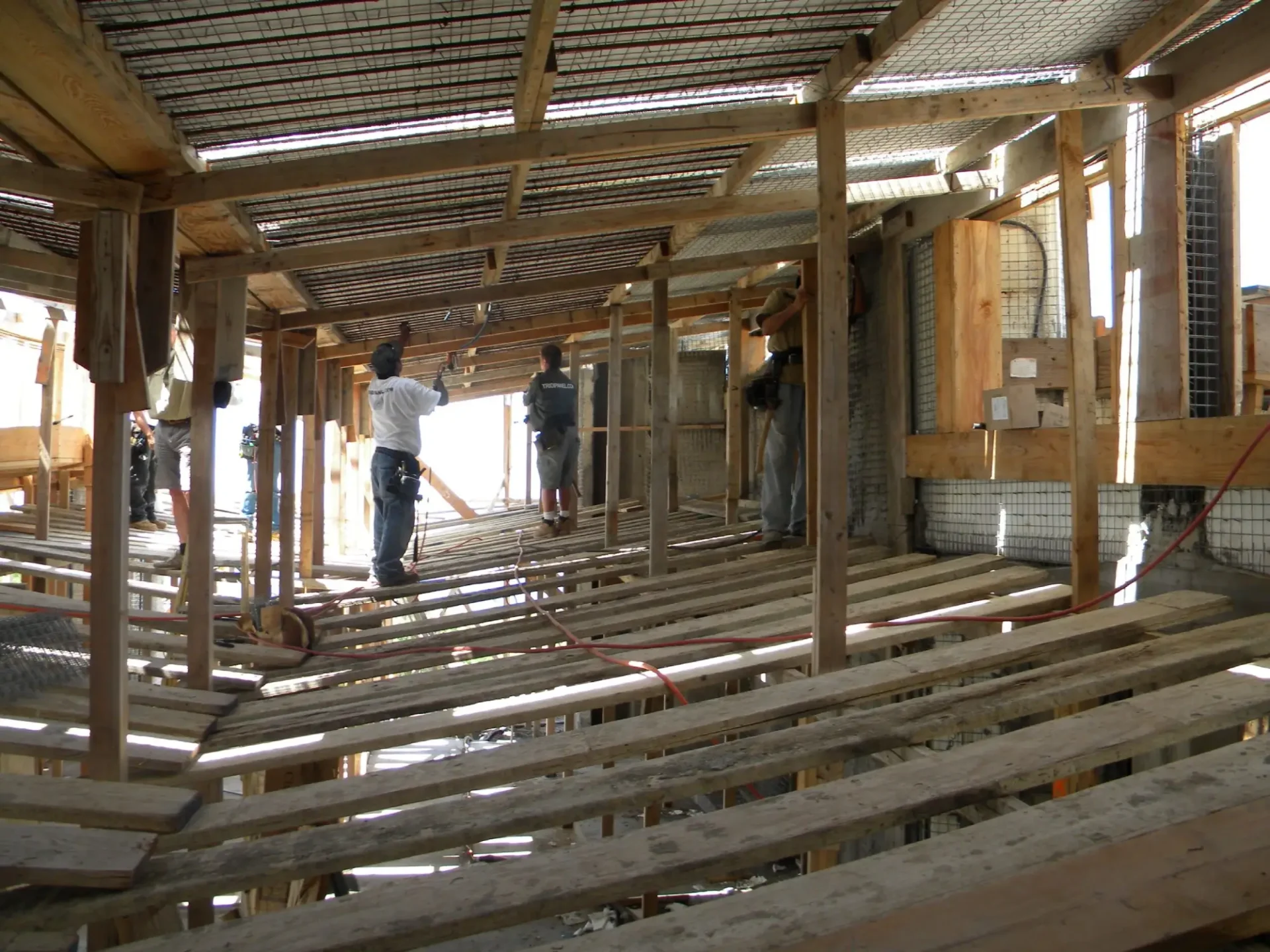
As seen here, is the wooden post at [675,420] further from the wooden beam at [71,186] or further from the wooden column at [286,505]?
the wooden beam at [71,186]

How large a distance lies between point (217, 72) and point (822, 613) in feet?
8.96

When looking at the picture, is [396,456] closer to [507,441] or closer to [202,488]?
[202,488]

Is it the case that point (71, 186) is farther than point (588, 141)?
No

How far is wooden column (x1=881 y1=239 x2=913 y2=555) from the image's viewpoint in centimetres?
587

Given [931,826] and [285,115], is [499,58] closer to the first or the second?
[285,115]

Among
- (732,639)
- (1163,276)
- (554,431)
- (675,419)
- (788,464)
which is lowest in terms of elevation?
(732,639)

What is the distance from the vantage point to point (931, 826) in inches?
191

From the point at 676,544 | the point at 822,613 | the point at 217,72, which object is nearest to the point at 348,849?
the point at 822,613

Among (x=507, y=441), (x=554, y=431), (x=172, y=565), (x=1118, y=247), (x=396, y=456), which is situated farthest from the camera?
(x=507, y=441)

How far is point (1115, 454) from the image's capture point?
420cm

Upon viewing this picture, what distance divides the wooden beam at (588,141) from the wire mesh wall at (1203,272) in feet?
1.89

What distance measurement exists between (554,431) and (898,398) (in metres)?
4.02

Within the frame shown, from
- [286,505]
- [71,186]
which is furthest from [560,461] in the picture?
[71,186]

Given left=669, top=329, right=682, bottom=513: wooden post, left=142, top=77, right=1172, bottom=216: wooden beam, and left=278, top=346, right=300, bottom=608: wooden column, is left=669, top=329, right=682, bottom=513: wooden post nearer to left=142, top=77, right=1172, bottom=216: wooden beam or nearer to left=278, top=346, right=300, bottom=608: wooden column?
left=278, top=346, right=300, bottom=608: wooden column
